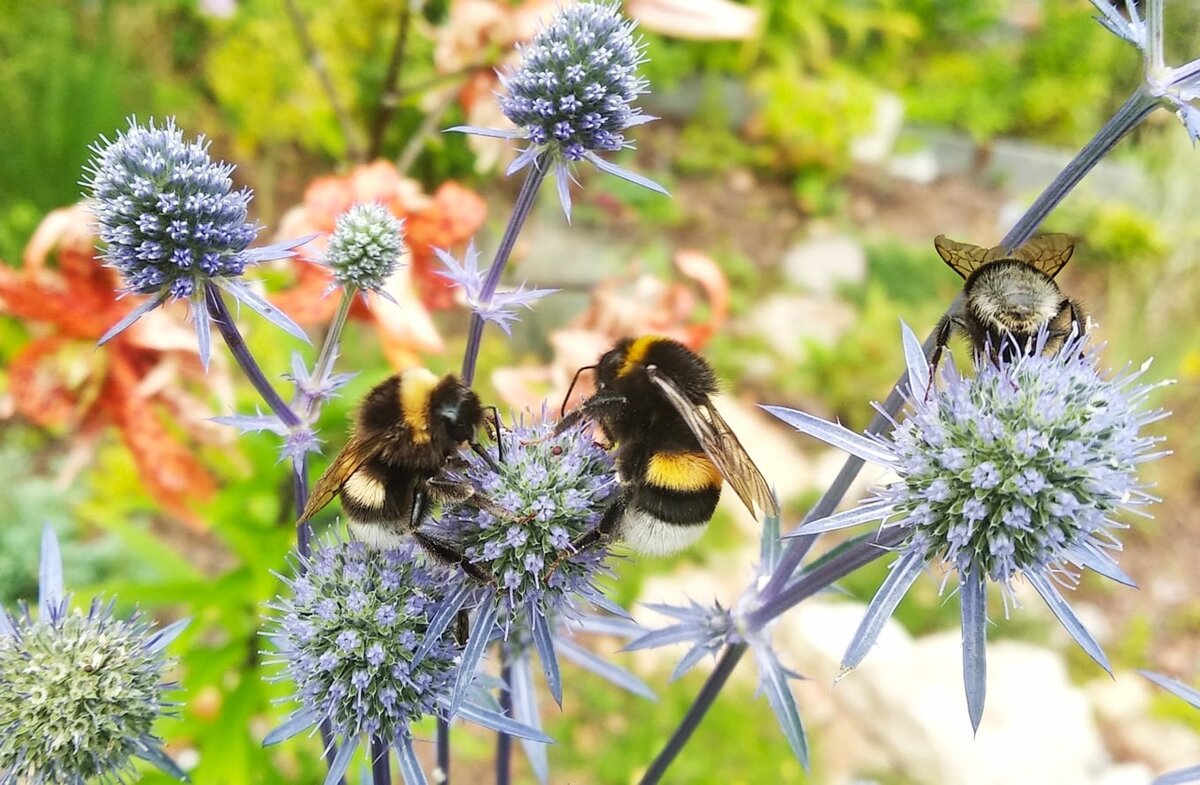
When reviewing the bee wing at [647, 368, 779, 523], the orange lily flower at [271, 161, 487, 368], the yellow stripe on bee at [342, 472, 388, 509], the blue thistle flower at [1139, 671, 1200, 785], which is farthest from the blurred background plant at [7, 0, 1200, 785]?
the blue thistle flower at [1139, 671, 1200, 785]

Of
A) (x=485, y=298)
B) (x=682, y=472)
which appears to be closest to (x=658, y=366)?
(x=682, y=472)

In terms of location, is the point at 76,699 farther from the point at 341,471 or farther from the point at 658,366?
the point at 658,366

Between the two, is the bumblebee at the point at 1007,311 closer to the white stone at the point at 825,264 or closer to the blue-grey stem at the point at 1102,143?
the blue-grey stem at the point at 1102,143

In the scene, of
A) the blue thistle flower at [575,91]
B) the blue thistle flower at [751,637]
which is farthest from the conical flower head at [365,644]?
the blue thistle flower at [575,91]

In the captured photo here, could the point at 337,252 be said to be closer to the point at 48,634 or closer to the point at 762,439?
the point at 48,634

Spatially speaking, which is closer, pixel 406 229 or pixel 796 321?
pixel 406 229
